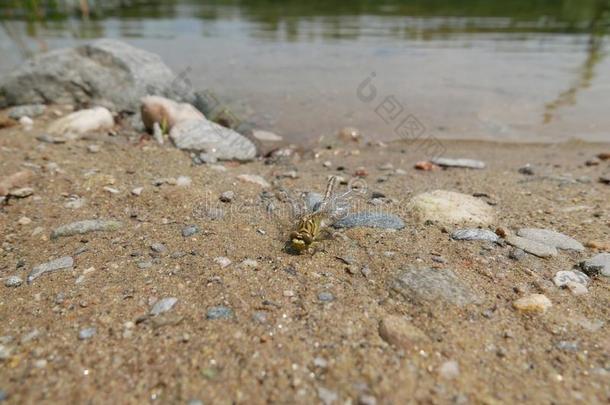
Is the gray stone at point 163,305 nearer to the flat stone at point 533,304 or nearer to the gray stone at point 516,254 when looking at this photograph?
the flat stone at point 533,304

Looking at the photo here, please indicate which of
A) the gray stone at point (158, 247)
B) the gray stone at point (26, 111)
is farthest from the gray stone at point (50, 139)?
the gray stone at point (158, 247)

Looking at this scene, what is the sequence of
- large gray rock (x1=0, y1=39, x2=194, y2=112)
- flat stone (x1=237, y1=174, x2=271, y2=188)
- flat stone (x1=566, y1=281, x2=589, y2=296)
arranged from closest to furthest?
flat stone (x1=566, y1=281, x2=589, y2=296)
flat stone (x1=237, y1=174, x2=271, y2=188)
large gray rock (x1=0, y1=39, x2=194, y2=112)

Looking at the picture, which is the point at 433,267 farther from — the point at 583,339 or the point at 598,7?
the point at 598,7

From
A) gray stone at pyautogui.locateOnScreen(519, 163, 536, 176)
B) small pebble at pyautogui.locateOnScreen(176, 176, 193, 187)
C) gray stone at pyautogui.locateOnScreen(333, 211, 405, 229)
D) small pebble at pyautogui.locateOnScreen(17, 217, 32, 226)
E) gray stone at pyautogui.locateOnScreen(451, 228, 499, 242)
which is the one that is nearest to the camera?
gray stone at pyautogui.locateOnScreen(451, 228, 499, 242)

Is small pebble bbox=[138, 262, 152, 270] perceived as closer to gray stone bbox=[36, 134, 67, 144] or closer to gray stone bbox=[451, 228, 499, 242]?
gray stone bbox=[451, 228, 499, 242]

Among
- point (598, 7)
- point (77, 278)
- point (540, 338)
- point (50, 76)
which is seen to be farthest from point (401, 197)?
point (598, 7)

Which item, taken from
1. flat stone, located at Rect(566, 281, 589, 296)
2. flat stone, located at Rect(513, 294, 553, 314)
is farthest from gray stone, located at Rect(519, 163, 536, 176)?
flat stone, located at Rect(513, 294, 553, 314)

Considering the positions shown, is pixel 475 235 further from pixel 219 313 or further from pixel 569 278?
pixel 219 313
